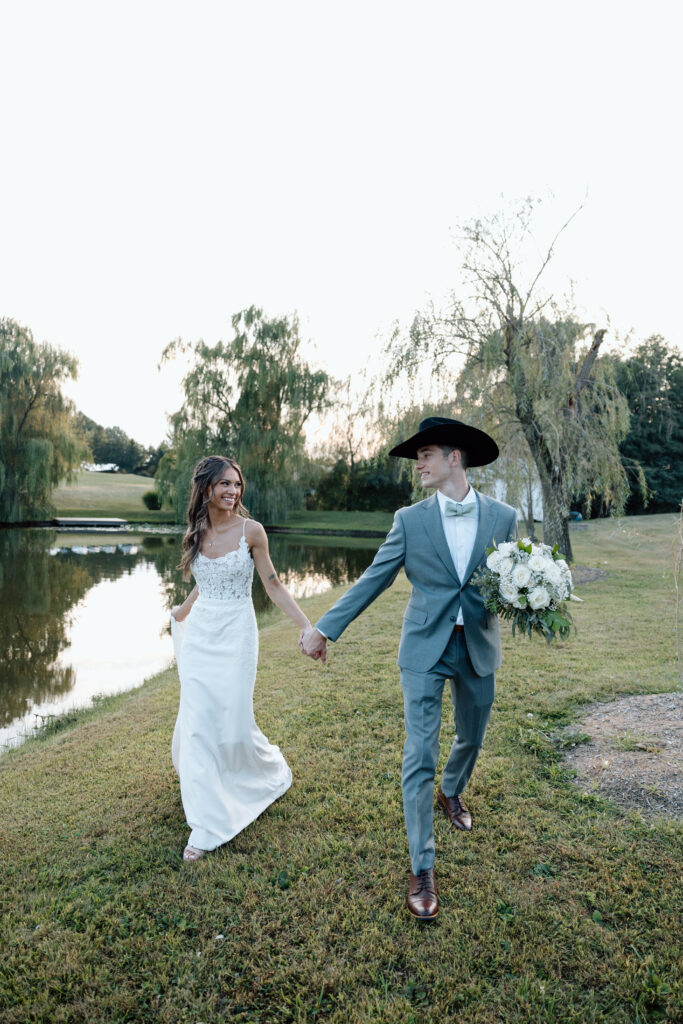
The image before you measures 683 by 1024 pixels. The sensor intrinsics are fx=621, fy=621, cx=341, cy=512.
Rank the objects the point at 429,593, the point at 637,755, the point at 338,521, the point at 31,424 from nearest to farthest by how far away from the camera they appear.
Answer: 1. the point at 429,593
2. the point at 637,755
3. the point at 31,424
4. the point at 338,521

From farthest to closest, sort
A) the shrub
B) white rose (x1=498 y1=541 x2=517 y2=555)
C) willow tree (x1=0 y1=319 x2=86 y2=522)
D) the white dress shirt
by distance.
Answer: the shrub, willow tree (x1=0 y1=319 x2=86 y2=522), the white dress shirt, white rose (x1=498 y1=541 x2=517 y2=555)

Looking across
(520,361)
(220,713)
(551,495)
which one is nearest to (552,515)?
(551,495)

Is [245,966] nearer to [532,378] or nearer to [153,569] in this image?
[532,378]

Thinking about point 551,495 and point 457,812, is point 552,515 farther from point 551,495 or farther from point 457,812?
point 457,812

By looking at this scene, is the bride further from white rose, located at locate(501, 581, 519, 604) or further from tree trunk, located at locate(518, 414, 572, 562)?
tree trunk, located at locate(518, 414, 572, 562)

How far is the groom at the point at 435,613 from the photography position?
296cm

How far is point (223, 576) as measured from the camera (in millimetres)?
3877

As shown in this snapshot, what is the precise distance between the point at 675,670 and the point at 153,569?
14.8m

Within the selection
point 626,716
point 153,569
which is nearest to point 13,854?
point 626,716

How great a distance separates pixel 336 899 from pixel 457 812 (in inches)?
37.3

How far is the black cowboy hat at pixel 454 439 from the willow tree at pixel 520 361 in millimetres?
8945

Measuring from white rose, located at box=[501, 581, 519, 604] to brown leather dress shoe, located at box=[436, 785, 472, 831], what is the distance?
1.48m

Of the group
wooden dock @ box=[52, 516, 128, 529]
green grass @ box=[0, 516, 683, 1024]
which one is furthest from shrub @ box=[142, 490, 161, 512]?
green grass @ box=[0, 516, 683, 1024]

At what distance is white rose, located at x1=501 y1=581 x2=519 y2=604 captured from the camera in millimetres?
2953
